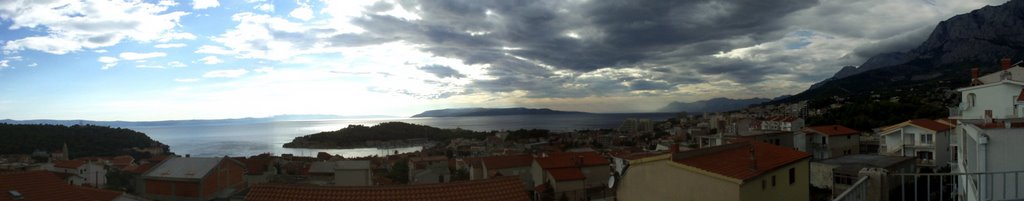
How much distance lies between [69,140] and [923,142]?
8451 centimetres

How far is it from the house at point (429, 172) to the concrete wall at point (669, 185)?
20.0 m

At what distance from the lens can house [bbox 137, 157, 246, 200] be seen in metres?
25.2

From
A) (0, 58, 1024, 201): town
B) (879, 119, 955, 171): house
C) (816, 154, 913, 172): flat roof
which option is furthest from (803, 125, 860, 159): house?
(816, 154, 913, 172): flat roof

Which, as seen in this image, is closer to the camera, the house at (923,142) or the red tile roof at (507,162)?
the house at (923,142)

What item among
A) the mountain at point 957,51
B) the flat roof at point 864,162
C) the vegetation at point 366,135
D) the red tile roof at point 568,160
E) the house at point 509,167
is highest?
the mountain at point 957,51

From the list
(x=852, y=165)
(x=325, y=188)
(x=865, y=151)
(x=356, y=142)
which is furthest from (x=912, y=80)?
(x=356, y=142)

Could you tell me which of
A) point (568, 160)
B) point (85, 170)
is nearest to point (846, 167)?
point (568, 160)

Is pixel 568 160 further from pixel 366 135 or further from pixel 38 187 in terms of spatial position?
pixel 366 135

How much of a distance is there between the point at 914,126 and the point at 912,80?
226 ft

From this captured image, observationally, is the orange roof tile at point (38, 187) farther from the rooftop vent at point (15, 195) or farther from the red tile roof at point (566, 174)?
the red tile roof at point (566, 174)

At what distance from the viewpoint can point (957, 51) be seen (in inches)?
3494

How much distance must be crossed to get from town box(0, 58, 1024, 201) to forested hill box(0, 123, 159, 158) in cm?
3193

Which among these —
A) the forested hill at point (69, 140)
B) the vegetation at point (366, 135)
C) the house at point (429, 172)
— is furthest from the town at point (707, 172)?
the vegetation at point (366, 135)

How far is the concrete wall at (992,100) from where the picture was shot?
14359 mm
